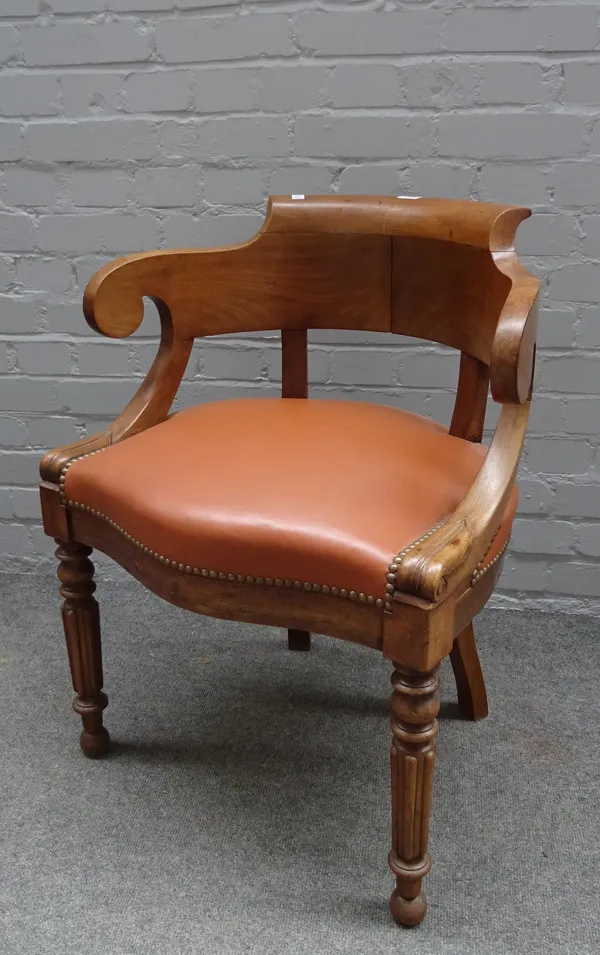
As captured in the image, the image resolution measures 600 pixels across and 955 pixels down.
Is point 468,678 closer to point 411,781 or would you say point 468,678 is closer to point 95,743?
point 411,781

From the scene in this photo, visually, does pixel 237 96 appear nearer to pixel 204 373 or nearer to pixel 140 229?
pixel 140 229

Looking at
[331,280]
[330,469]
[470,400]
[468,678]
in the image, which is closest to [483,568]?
[330,469]

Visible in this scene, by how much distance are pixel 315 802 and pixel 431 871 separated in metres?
0.20

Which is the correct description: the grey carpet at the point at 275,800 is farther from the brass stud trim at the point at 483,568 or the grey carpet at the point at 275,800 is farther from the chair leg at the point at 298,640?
the brass stud trim at the point at 483,568

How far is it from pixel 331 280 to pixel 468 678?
662 mm

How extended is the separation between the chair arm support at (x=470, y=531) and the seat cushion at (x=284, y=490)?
0.03 meters

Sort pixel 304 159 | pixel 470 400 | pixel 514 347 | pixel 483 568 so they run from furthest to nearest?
pixel 304 159
pixel 470 400
pixel 483 568
pixel 514 347

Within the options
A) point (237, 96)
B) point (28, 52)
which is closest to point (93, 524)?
point (237, 96)

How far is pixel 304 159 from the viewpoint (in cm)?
156

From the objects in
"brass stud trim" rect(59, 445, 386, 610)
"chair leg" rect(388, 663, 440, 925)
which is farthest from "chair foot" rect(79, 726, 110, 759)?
"chair leg" rect(388, 663, 440, 925)

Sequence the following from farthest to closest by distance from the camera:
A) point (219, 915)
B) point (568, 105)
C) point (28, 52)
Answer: point (28, 52)
point (568, 105)
point (219, 915)

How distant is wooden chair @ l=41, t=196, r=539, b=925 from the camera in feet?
3.11

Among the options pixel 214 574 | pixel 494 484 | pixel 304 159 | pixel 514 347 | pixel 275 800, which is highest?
pixel 304 159

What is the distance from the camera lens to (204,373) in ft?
5.68
